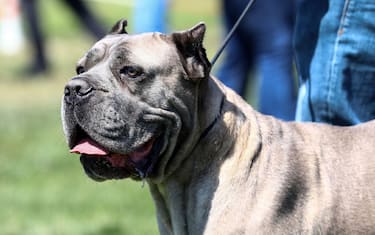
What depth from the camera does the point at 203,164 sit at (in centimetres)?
394

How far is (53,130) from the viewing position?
935cm

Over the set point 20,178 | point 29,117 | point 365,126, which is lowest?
point 29,117

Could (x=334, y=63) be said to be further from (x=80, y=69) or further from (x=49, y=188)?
(x=49, y=188)

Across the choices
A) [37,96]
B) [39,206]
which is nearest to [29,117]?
[37,96]

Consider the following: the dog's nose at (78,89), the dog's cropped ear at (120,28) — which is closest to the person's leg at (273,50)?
the dog's cropped ear at (120,28)

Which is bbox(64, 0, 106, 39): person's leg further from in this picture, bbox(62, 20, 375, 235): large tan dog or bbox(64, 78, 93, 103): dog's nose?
bbox(64, 78, 93, 103): dog's nose

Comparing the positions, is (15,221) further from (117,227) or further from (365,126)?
(365,126)

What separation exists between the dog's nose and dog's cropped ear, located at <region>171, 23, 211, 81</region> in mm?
394

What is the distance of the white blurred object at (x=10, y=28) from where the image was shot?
62.4 feet

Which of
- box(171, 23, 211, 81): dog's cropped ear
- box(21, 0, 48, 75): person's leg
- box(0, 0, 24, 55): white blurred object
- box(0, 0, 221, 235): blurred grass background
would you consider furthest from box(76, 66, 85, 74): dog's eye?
box(0, 0, 24, 55): white blurred object

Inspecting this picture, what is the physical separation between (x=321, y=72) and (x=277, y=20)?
2.68m

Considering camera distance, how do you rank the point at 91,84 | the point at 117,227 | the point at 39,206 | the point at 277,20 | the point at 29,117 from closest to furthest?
the point at 91,84
the point at 117,227
the point at 39,206
the point at 277,20
the point at 29,117

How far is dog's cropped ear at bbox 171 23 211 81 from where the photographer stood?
3855 millimetres

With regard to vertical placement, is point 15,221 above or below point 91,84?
below
